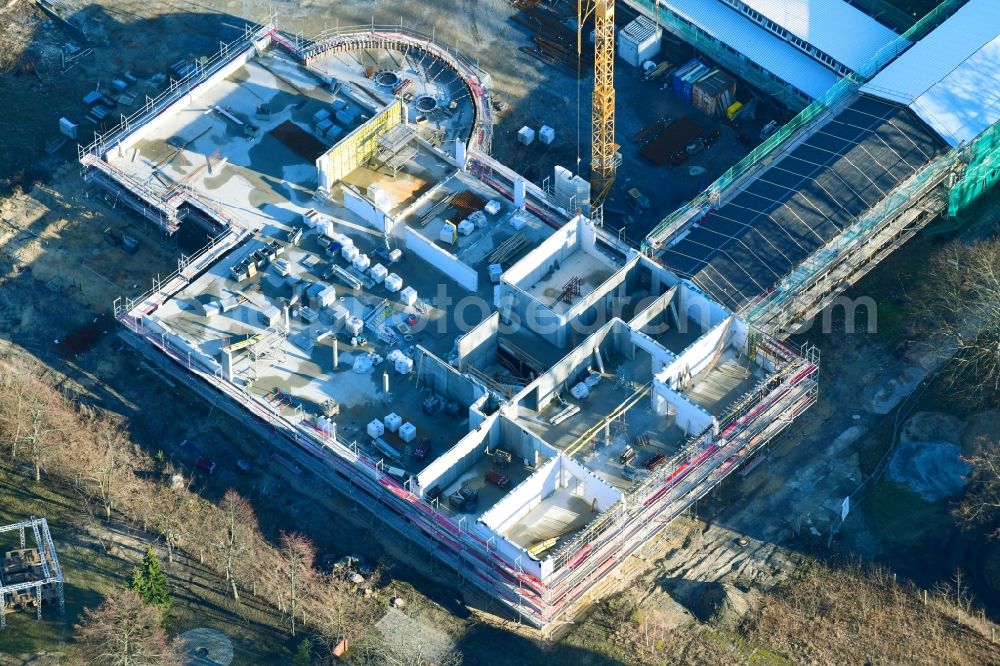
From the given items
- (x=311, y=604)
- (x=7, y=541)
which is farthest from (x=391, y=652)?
(x=7, y=541)

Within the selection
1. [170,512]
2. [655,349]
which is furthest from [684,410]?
[170,512]

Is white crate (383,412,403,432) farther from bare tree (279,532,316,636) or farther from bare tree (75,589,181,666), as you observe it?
bare tree (75,589,181,666)

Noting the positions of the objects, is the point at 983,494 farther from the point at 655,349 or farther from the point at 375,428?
the point at 375,428

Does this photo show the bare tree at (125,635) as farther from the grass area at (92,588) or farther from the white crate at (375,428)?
the white crate at (375,428)

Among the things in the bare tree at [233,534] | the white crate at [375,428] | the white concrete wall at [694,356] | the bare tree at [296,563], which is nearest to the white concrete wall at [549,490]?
the white concrete wall at [694,356]

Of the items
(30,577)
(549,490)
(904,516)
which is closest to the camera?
(30,577)

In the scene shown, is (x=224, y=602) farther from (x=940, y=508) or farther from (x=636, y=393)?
(x=940, y=508)

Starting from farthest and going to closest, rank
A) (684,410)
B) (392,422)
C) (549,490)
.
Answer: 1. (684,410)
2. (392,422)
3. (549,490)

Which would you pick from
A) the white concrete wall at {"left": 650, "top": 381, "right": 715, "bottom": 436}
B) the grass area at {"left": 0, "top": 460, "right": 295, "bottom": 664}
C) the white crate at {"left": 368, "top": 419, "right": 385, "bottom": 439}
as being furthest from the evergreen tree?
the white concrete wall at {"left": 650, "top": 381, "right": 715, "bottom": 436}
